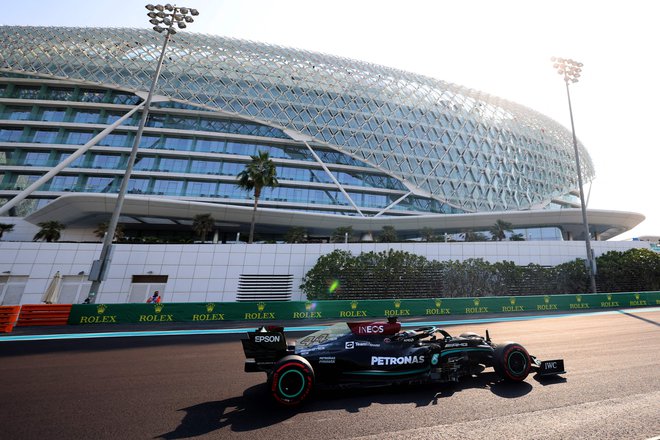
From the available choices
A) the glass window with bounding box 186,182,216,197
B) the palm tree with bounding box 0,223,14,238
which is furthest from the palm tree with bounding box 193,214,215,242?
the palm tree with bounding box 0,223,14,238

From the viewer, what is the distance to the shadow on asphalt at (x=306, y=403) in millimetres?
4102

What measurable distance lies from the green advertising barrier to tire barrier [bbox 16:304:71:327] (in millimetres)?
345

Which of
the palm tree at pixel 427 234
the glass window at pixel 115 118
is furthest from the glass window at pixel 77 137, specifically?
the palm tree at pixel 427 234

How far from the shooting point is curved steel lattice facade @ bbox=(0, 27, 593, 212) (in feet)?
149

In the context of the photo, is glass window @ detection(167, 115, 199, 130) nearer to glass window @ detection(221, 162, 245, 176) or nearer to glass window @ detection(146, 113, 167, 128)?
glass window @ detection(146, 113, 167, 128)

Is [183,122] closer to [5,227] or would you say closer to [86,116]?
[86,116]

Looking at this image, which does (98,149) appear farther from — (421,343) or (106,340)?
(421,343)

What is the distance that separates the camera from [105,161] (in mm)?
43531

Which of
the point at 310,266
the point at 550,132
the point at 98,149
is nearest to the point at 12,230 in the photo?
the point at 98,149

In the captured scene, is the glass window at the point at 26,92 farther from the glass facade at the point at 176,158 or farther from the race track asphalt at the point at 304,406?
the race track asphalt at the point at 304,406

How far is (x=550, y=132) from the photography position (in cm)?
6341

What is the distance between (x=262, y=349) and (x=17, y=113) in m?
65.0

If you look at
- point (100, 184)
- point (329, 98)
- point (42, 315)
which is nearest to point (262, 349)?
A: point (42, 315)

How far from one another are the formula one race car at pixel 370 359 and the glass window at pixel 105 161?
49.5 m
